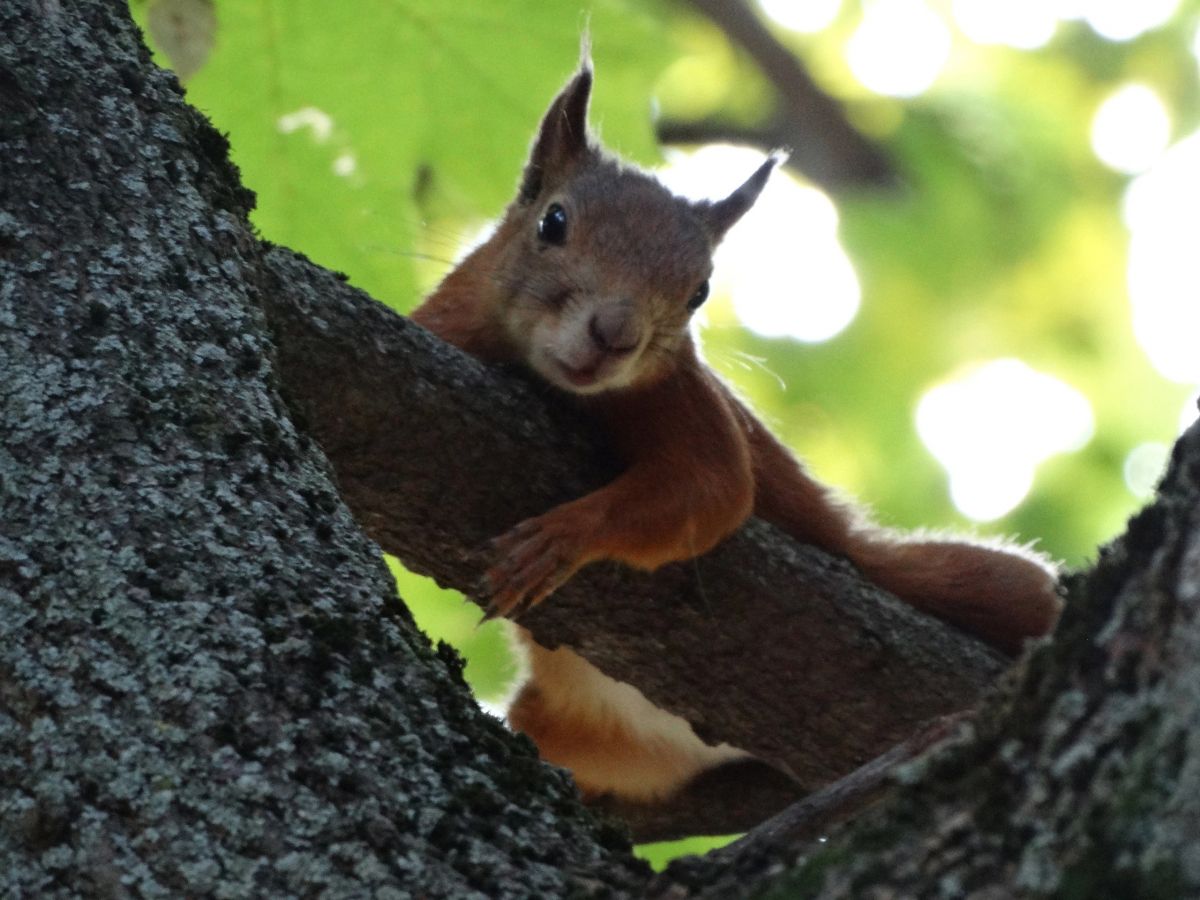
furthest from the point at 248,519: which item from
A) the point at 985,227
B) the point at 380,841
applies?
the point at 985,227

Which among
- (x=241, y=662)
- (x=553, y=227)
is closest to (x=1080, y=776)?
(x=241, y=662)

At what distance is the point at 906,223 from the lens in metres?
4.37

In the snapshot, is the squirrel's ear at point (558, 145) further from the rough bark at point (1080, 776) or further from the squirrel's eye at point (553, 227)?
the rough bark at point (1080, 776)

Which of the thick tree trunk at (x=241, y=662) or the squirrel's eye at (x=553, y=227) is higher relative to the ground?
the squirrel's eye at (x=553, y=227)

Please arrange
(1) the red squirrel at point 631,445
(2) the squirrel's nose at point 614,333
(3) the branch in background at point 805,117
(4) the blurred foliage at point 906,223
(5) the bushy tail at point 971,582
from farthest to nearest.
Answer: (3) the branch in background at point 805,117 → (5) the bushy tail at point 971,582 → (4) the blurred foliage at point 906,223 → (2) the squirrel's nose at point 614,333 → (1) the red squirrel at point 631,445

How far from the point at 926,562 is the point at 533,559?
4.68ft

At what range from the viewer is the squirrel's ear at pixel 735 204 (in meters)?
3.44

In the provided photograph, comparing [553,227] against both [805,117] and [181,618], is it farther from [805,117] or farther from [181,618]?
[181,618]

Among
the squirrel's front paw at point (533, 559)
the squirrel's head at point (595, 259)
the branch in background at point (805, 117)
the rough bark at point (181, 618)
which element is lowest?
the rough bark at point (181, 618)

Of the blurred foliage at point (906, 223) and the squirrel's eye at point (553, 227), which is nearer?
the blurred foliage at point (906, 223)

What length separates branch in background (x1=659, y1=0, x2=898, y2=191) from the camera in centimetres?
418

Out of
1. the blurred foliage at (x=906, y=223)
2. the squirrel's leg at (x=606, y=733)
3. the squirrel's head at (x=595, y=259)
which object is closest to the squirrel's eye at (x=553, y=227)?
the squirrel's head at (x=595, y=259)

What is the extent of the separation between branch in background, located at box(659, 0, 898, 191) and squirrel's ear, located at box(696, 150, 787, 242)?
756 mm

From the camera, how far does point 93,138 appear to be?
1.72 metres
